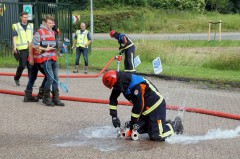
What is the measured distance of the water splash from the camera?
7093 millimetres

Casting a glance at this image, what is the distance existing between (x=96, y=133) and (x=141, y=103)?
3.72ft

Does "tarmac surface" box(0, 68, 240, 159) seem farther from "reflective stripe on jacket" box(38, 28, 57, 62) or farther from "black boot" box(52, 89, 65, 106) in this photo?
"reflective stripe on jacket" box(38, 28, 57, 62)

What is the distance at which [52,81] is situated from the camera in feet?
31.3

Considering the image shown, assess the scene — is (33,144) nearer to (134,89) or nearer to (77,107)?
(134,89)

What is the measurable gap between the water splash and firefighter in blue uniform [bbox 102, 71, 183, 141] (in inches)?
5.4

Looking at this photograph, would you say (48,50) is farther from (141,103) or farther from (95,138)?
(141,103)

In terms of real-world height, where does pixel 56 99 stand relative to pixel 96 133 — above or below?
above

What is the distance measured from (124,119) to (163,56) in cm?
1022

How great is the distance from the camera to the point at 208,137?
7434mm

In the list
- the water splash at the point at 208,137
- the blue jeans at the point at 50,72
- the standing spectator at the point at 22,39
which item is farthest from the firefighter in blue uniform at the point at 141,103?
the standing spectator at the point at 22,39

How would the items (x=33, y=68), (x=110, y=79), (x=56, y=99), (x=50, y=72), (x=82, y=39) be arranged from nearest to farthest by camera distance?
(x=110, y=79), (x=50, y=72), (x=56, y=99), (x=33, y=68), (x=82, y=39)

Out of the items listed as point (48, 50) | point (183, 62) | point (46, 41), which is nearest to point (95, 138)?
point (48, 50)

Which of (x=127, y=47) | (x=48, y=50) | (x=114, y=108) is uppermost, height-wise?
(x=48, y=50)

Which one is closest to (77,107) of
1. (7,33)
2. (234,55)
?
(234,55)
